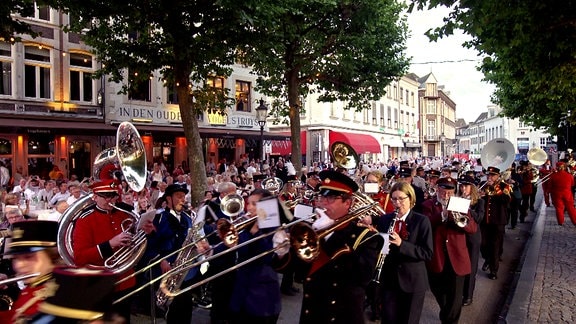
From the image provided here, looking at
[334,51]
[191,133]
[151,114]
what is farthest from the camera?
[151,114]

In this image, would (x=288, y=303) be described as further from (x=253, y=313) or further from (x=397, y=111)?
(x=397, y=111)

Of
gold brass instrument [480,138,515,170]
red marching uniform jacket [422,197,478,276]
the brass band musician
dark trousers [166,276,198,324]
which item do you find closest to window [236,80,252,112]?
gold brass instrument [480,138,515,170]

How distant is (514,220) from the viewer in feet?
52.1

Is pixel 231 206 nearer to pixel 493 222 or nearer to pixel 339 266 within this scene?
pixel 339 266

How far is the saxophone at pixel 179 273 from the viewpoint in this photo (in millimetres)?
5578

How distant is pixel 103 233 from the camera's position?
535cm

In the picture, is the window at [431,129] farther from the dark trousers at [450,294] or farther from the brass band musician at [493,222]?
the dark trousers at [450,294]

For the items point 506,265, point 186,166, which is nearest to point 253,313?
point 506,265

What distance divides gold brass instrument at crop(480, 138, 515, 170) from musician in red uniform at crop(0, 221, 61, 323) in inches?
471

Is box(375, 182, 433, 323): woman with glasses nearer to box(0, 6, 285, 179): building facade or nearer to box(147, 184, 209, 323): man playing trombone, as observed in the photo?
box(147, 184, 209, 323): man playing trombone

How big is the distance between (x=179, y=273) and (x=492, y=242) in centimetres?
674

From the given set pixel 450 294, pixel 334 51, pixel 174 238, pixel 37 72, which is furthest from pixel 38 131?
pixel 450 294

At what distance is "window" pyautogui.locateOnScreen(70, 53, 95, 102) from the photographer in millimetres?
23281

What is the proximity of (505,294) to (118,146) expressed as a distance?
6.99 metres
